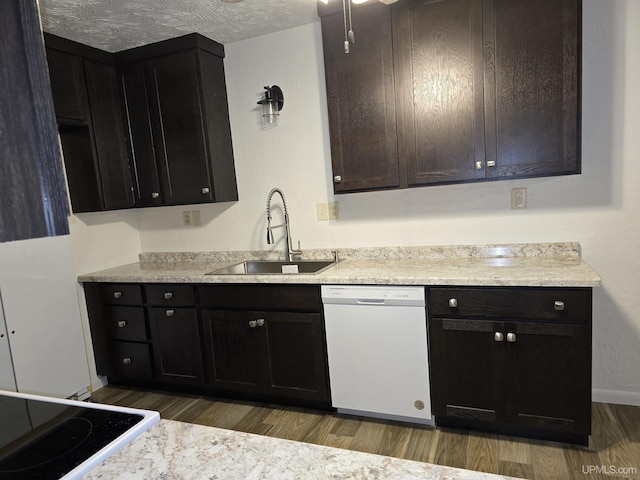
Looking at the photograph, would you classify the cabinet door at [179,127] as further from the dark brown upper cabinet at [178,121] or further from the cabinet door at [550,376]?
the cabinet door at [550,376]

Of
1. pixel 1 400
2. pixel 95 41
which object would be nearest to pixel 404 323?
pixel 1 400

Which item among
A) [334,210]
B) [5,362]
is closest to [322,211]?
[334,210]

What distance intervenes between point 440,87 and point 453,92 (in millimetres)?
72

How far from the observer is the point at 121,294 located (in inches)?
110

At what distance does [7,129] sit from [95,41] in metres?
2.78

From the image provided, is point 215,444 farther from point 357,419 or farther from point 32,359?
point 32,359

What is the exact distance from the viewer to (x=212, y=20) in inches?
95.9

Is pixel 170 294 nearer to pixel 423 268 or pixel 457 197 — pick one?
pixel 423 268

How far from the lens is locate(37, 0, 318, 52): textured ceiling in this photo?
7.13ft

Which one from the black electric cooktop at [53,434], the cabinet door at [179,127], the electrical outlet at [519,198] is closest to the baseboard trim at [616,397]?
the electrical outlet at [519,198]

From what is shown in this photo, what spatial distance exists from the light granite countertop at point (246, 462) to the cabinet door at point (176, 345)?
6.16 ft

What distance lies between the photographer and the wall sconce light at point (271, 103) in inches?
106

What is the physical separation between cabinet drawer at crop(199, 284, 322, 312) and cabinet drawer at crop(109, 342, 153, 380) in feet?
2.14

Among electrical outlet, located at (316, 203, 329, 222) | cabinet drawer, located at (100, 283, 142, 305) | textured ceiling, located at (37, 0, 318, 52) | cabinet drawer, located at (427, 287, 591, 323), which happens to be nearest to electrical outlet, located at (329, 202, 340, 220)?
electrical outlet, located at (316, 203, 329, 222)
